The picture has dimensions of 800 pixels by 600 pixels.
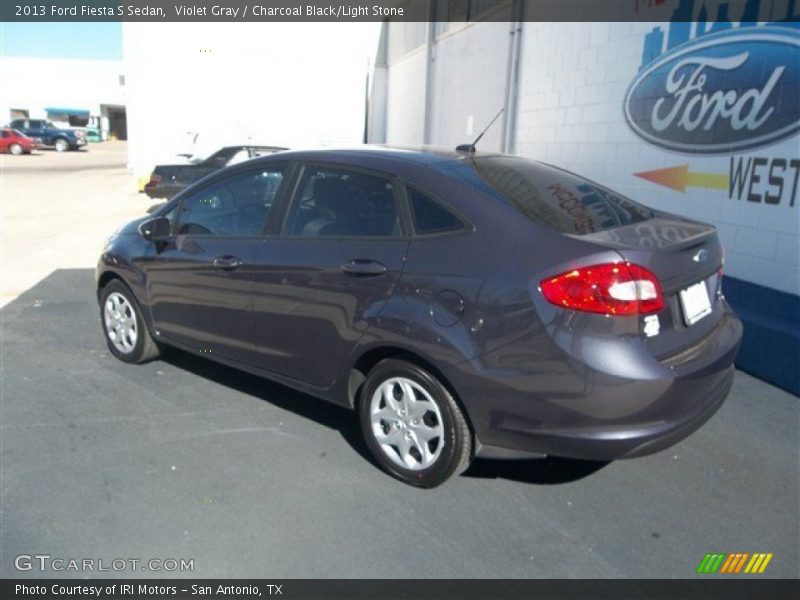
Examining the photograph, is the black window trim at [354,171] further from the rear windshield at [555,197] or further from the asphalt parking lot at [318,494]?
the asphalt parking lot at [318,494]

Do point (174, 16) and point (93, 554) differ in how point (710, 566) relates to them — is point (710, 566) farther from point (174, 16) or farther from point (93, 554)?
point (174, 16)

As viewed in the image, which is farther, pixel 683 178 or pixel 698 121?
pixel 683 178

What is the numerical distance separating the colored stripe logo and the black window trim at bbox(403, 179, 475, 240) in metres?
1.76

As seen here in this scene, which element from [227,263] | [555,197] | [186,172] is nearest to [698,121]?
[555,197]

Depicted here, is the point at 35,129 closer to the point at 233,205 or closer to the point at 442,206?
the point at 233,205

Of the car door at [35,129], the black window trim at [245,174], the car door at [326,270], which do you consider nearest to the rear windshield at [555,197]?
the car door at [326,270]

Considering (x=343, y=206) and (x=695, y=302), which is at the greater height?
(x=343, y=206)

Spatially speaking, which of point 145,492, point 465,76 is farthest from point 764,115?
point 465,76

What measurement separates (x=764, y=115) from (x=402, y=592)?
4627mm

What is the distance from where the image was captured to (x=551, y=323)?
113 inches

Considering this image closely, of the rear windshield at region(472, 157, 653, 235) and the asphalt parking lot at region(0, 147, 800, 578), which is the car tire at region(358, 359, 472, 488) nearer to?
the asphalt parking lot at region(0, 147, 800, 578)

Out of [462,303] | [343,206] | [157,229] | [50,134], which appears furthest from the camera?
[50,134]

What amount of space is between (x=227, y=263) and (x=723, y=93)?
14.3ft

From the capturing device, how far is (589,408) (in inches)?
112
